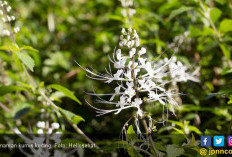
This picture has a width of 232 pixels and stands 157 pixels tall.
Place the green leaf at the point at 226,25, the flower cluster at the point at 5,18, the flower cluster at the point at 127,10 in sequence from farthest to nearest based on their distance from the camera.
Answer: the flower cluster at the point at 127,10, the green leaf at the point at 226,25, the flower cluster at the point at 5,18

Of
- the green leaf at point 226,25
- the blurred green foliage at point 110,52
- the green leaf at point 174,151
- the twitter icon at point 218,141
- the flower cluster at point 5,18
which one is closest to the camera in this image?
the green leaf at point 174,151

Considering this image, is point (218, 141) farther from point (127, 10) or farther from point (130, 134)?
point (127, 10)

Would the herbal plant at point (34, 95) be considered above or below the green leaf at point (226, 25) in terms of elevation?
below

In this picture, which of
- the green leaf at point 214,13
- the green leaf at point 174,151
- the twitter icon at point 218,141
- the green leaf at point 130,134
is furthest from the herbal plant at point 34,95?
the green leaf at point 214,13

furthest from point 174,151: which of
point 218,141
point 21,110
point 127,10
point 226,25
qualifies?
point 127,10

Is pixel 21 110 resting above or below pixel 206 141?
above

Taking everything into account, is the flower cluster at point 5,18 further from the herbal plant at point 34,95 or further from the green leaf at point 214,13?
the green leaf at point 214,13

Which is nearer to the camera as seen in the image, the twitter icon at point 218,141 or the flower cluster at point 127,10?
the twitter icon at point 218,141

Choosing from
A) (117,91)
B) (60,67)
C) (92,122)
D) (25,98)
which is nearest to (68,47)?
(60,67)

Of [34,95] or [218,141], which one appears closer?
[218,141]

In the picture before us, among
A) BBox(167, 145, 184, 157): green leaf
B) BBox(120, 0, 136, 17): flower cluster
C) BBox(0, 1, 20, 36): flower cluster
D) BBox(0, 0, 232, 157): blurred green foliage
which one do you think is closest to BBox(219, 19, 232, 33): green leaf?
BBox(0, 0, 232, 157): blurred green foliage

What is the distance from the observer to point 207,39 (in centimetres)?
247

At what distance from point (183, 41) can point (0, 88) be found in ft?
5.13

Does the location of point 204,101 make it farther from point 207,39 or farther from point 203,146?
point 203,146
